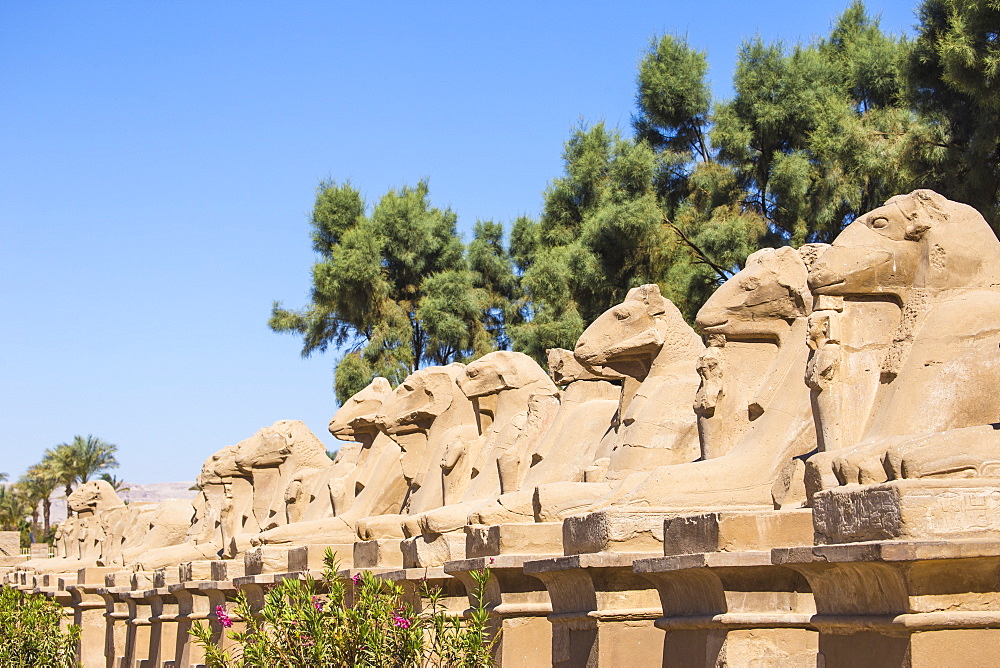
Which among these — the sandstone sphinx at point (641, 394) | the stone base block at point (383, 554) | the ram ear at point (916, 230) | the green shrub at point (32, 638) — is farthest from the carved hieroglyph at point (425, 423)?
the ram ear at point (916, 230)

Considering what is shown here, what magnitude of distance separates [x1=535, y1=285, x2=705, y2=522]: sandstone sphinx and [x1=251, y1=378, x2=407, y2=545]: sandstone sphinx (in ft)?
14.0

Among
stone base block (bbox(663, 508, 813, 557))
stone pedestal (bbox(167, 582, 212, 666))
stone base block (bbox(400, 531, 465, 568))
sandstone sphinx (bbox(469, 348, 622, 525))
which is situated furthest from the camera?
stone pedestal (bbox(167, 582, 212, 666))

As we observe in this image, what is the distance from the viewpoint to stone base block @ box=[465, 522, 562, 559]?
8.35 m

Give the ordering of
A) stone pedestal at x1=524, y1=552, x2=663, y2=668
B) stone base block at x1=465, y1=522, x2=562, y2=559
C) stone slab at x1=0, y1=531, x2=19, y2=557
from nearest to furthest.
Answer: stone pedestal at x1=524, y1=552, x2=663, y2=668 → stone base block at x1=465, y1=522, x2=562, y2=559 → stone slab at x1=0, y1=531, x2=19, y2=557

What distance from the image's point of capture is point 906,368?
20.0ft

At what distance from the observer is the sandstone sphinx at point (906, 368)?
5.08m

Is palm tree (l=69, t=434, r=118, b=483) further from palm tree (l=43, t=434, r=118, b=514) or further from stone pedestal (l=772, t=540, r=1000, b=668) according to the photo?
stone pedestal (l=772, t=540, r=1000, b=668)

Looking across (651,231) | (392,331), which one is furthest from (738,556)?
(392,331)

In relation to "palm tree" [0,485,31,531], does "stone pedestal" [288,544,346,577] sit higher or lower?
lower

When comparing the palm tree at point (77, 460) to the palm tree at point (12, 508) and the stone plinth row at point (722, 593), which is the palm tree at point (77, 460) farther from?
the stone plinth row at point (722, 593)

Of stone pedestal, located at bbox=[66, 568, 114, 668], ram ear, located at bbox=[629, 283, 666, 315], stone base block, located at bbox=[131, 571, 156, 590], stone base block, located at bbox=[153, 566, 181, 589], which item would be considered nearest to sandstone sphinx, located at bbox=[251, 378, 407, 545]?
stone base block, located at bbox=[153, 566, 181, 589]

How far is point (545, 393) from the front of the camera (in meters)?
12.3

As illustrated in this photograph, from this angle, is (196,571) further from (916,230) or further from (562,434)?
(916,230)

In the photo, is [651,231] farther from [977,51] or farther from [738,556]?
[738,556]
